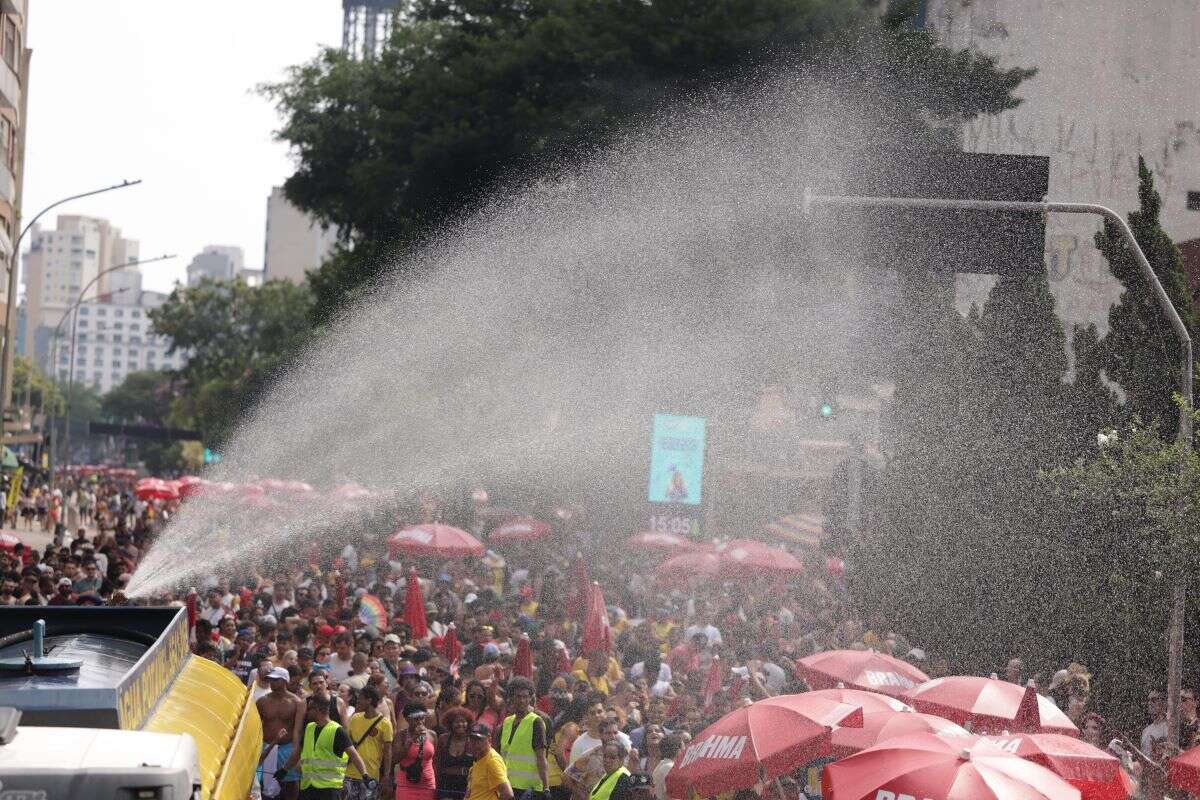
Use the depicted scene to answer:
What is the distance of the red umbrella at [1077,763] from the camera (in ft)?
34.1

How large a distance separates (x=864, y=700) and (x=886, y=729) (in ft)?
3.69

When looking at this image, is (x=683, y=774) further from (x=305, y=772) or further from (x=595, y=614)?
(x=595, y=614)

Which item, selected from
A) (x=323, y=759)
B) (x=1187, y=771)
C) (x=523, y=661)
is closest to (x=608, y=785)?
(x=323, y=759)

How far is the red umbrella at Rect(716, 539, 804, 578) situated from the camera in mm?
24406

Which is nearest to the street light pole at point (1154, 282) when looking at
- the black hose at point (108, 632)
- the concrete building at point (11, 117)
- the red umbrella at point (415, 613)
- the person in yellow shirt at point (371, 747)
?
the red umbrella at point (415, 613)

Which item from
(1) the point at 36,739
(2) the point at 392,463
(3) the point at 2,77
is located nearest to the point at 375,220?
(2) the point at 392,463

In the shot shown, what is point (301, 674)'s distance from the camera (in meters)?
14.0

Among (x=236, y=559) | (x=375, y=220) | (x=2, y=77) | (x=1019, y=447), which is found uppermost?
(x=2, y=77)

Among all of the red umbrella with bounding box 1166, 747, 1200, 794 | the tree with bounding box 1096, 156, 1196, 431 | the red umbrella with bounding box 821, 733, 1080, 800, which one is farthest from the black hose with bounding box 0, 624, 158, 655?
the tree with bounding box 1096, 156, 1196, 431

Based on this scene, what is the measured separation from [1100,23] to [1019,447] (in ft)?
68.2

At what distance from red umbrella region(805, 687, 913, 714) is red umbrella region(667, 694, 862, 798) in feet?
0.82

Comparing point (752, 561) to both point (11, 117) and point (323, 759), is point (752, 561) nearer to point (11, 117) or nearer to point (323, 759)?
point (323, 759)

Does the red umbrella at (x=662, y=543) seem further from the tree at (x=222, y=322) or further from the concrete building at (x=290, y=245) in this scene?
the concrete building at (x=290, y=245)

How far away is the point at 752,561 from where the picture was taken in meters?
24.3
